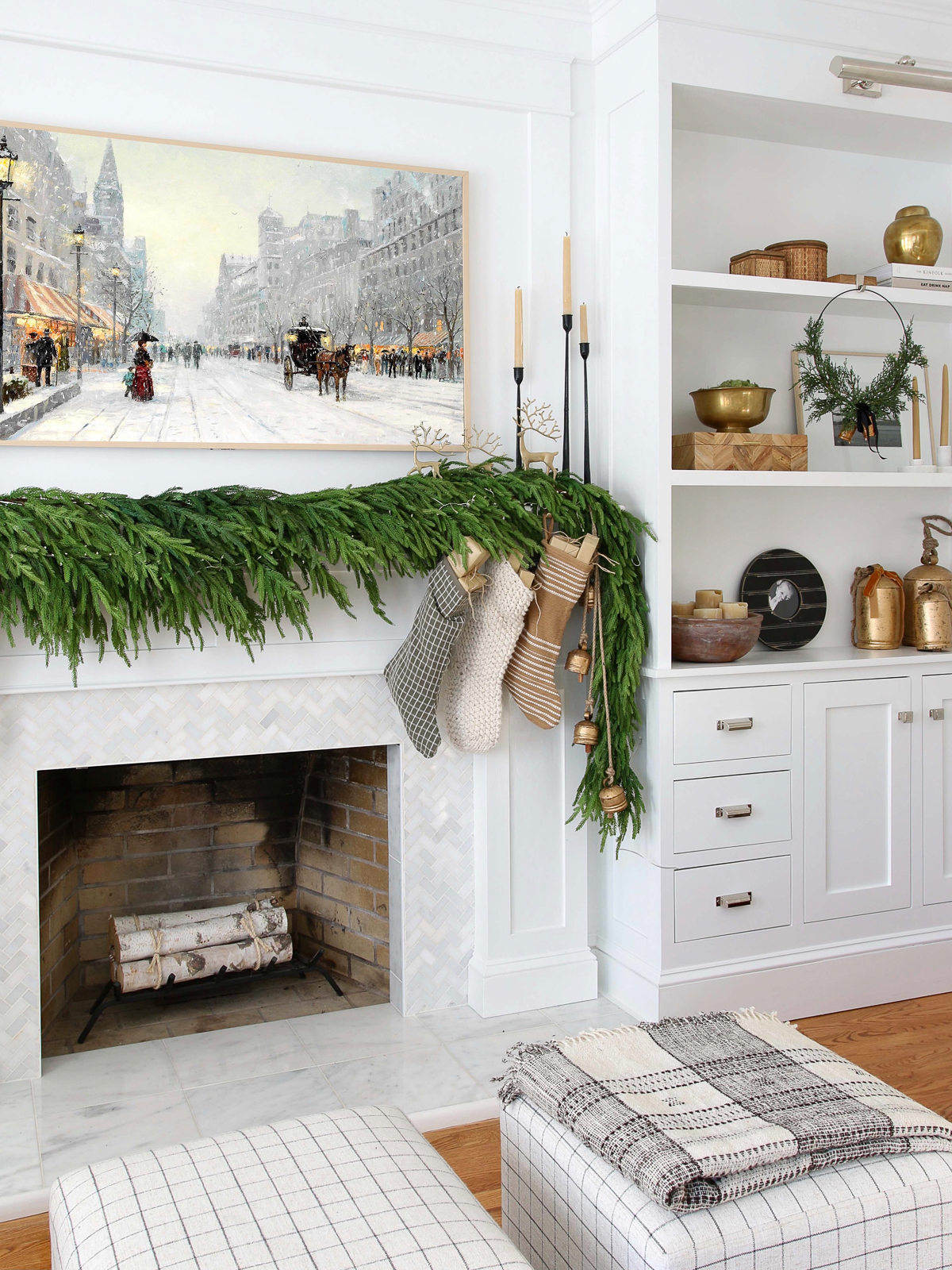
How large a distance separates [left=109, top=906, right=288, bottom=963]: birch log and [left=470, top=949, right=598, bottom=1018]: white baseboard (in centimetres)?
57

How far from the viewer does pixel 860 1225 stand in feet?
4.56

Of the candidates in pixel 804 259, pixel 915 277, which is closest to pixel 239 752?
pixel 804 259

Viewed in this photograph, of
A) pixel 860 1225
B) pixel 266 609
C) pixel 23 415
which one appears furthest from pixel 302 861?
pixel 860 1225

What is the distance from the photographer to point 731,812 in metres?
2.70

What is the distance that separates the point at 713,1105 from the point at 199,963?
66.0 inches

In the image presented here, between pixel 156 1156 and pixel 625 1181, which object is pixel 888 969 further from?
pixel 156 1156

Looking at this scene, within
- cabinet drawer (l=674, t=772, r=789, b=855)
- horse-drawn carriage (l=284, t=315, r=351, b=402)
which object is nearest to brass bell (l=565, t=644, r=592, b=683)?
cabinet drawer (l=674, t=772, r=789, b=855)

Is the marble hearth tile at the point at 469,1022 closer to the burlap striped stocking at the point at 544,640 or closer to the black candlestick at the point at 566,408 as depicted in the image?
the burlap striped stocking at the point at 544,640

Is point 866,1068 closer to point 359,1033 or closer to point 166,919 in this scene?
point 359,1033

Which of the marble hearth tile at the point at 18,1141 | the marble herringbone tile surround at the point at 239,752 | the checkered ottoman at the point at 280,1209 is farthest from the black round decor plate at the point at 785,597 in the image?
the marble hearth tile at the point at 18,1141


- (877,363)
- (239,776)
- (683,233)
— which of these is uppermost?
(683,233)

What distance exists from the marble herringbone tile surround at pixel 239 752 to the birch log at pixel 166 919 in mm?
353

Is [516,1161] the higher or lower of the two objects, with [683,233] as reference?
lower

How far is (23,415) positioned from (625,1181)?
1.96 meters
